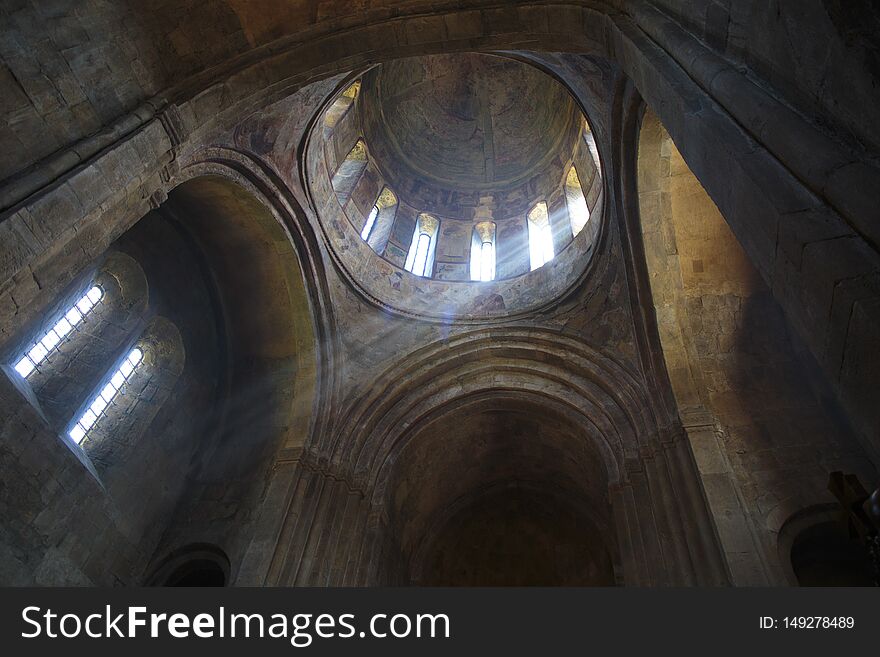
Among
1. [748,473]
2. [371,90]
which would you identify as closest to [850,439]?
[748,473]

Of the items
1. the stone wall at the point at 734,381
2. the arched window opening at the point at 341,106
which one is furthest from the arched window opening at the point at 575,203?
A: the arched window opening at the point at 341,106

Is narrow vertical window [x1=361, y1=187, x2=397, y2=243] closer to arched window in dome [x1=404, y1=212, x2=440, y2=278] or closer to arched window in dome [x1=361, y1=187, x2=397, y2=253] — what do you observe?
arched window in dome [x1=361, y1=187, x2=397, y2=253]

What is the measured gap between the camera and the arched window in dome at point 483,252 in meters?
12.4

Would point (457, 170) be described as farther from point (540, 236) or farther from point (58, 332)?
point (58, 332)

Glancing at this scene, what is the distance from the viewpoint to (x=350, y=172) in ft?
40.7

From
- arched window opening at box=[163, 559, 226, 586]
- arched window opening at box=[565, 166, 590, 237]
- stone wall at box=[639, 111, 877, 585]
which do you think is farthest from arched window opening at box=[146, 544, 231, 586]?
arched window opening at box=[565, 166, 590, 237]

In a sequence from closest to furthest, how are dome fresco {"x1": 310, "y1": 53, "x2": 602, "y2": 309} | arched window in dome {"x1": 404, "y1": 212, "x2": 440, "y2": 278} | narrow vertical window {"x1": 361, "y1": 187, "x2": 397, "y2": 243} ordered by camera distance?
dome fresco {"x1": 310, "y1": 53, "x2": 602, "y2": 309}
narrow vertical window {"x1": 361, "y1": 187, "x2": 397, "y2": 243}
arched window in dome {"x1": 404, "y1": 212, "x2": 440, "y2": 278}

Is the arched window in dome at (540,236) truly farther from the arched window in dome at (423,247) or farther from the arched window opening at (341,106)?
the arched window opening at (341,106)

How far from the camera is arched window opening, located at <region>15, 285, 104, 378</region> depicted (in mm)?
6656

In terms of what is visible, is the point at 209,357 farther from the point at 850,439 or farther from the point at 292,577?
the point at 850,439

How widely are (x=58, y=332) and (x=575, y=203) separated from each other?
9828 mm

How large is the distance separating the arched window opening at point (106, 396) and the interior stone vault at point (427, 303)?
45mm

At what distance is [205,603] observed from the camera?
112 inches

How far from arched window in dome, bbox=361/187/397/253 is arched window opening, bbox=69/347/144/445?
17.4 feet
